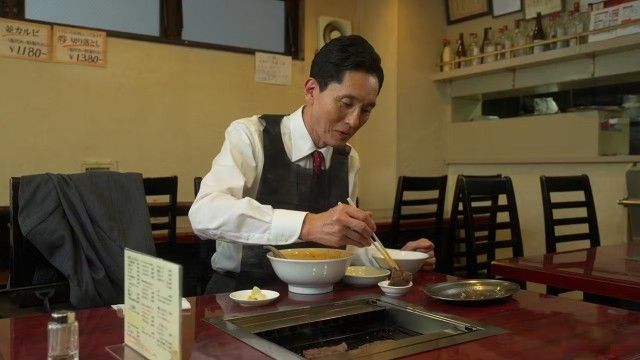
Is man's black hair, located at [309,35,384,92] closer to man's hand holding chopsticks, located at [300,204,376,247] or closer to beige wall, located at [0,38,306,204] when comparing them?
man's hand holding chopsticks, located at [300,204,376,247]

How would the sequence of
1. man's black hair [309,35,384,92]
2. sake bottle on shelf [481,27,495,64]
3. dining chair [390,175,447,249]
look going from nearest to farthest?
man's black hair [309,35,384,92] < dining chair [390,175,447,249] < sake bottle on shelf [481,27,495,64]

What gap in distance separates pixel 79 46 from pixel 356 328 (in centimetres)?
316

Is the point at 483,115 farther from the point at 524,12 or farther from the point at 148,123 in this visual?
the point at 148,123

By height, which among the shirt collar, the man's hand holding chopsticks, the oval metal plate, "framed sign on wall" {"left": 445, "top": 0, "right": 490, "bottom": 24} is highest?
"framed sign on wall" {"left": 445, "top": 0, "right": 490, "bottom": 24}

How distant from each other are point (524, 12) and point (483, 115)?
0.89 metres

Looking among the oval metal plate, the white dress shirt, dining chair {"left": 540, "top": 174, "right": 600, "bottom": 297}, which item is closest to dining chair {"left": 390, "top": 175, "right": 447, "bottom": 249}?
dining chair {"left": 540, "top": 174, "right": 600, "bottom": 297}

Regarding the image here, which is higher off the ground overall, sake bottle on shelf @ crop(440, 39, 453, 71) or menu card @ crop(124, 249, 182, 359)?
sake bottle on shelf @ crop(440, 39, 453, 71)

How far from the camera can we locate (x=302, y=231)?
1.32m

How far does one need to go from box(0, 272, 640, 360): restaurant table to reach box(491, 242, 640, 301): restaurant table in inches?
10.7

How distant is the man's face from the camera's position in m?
1.57

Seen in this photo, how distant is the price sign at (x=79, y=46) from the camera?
353 cm

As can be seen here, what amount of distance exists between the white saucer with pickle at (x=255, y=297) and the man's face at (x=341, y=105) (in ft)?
1.94

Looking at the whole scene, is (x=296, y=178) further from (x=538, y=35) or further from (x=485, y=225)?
(x=538, y=35)

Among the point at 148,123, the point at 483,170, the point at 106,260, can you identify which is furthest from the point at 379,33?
the point at 106,260
